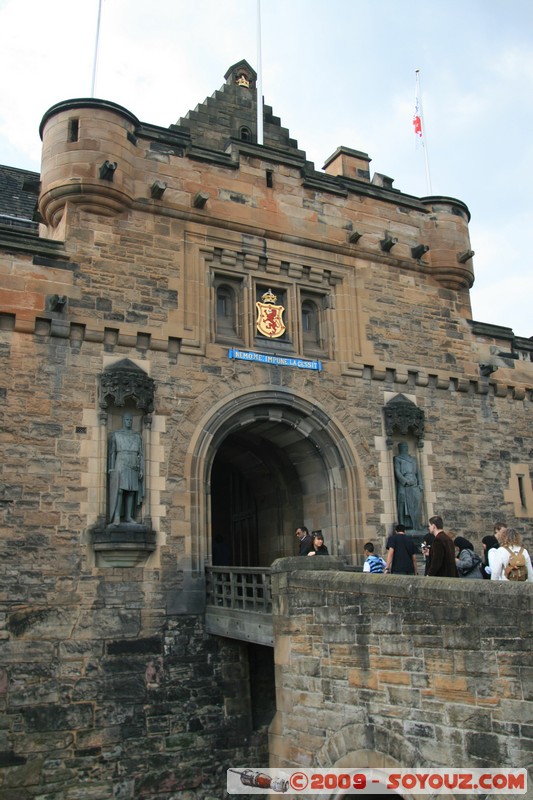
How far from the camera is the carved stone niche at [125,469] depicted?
11.2 metres

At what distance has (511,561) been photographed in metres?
7.63

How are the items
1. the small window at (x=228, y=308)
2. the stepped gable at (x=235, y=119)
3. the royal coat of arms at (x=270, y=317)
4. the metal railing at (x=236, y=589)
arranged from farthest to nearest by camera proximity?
1. the stepped gable at (x=235, y=119)
2. the royal coat of arms at (x=270, y=317)
3. the small window at (x=228, y=308)
4. the metal railing at (x=236, y=589)

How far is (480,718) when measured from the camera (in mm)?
6754

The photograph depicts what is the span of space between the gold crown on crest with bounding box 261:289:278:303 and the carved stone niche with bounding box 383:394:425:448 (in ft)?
9.24

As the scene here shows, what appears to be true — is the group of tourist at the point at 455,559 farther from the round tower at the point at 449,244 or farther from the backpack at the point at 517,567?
the round tower at the point at 449,244

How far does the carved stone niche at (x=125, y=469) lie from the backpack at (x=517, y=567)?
18.3 feet

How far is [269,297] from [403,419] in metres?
3.26

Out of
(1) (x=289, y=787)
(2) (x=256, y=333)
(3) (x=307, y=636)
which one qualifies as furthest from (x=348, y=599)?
(2) (x=256, y=333)

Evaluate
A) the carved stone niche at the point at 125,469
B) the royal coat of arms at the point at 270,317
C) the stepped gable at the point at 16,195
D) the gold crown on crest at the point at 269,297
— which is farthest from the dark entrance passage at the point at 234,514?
the stepped gable at the point at 16,195

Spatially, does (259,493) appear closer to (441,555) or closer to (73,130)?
(73,130)

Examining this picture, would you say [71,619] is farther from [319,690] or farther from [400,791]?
[400,791]

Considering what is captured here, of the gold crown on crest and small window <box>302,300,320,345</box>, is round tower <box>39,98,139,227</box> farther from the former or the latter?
small window <box>302,300,320,345</box>

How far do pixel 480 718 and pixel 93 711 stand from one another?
5879 millimetres

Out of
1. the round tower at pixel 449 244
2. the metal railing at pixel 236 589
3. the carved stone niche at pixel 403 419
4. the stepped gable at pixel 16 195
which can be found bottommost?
the metal railing at pixel 236 589
